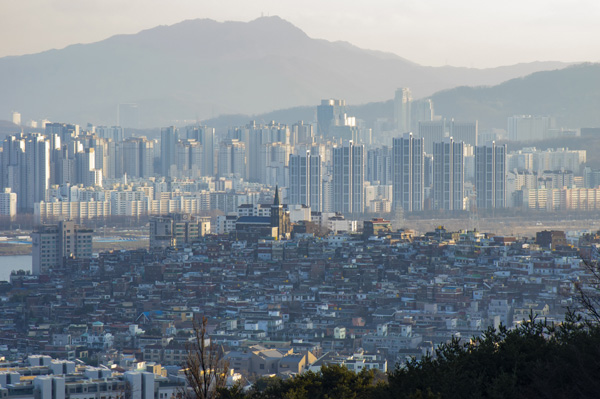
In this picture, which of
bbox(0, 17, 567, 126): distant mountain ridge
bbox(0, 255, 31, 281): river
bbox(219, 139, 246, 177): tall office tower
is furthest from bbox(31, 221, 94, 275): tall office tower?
bbox(0, 17, 567, 126): distant mountain ridge

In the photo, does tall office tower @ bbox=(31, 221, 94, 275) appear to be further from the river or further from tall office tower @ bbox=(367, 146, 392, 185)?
tall office tower @ bbox=(367, 146, 392, 185)

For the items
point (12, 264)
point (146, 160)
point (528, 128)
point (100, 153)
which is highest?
point (528, 128)

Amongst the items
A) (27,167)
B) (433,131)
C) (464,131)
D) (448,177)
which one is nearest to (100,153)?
(27,167)

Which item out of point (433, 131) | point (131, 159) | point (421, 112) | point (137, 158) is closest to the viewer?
point (131, 159)

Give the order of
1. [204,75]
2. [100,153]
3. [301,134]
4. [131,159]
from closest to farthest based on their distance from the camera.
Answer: [100,153] < [131,159] < [301,134] < [204,75]

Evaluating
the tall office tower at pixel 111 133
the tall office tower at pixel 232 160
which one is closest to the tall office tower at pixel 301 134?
the tall office tower at pixel 232 160

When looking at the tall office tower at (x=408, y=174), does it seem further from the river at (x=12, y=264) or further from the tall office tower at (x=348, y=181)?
the river at (x=12, y=264)

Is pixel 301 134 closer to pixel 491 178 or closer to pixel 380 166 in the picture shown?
pixel 380 166
